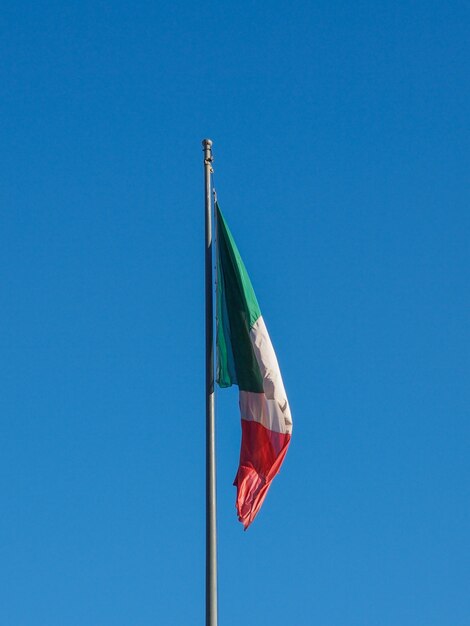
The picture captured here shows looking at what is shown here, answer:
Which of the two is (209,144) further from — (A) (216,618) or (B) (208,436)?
(A) (216,618)

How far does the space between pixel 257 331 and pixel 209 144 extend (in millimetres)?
3446

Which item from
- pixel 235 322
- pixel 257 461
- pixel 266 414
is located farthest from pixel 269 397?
pixel 235 322

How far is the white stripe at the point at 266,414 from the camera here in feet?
66.7

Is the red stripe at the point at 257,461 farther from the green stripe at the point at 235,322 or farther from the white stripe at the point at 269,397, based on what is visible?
the green stripe at the point at 235,322

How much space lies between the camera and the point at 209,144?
71.1 feet

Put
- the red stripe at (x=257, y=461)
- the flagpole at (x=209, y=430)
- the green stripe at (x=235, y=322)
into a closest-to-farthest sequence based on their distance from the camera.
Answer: the flagpole at (x=209, y=430), the red stripe at (x=257, y=461), the green stripe at (x=235, y=322)

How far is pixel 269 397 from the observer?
2030cm

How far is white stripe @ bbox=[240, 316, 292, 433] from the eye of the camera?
66.7ft

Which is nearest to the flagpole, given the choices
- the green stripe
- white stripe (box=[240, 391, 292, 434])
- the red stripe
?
the green stripe

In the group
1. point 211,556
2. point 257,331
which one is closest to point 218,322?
point 257,331

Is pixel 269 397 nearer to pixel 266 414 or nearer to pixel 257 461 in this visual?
pixel 266 414

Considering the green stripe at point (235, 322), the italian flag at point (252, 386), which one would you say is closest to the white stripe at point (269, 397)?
the italian flag at point (252, 386)

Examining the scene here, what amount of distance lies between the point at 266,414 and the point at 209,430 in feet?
4.55

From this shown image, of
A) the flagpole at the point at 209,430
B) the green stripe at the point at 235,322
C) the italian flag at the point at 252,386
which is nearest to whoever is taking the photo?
the flagpole at the point at 209,430
